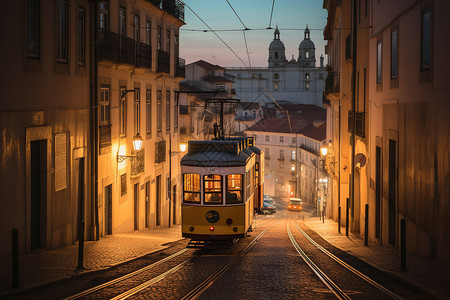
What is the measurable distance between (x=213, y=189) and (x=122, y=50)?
6.87 meters

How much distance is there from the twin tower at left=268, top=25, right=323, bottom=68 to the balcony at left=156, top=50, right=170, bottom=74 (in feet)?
368

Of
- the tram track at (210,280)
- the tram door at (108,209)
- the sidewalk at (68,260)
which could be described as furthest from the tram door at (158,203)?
the tram track at (210,280)

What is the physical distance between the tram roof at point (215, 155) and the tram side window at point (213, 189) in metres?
0.31

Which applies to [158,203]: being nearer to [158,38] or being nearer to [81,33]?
[158,38]

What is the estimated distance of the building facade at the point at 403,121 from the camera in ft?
35.4

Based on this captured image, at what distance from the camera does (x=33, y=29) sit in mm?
12531

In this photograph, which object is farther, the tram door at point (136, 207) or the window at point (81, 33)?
the tram door at point (136, 207)

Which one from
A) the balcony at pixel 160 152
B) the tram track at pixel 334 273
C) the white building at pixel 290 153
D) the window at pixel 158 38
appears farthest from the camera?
the white building at pixel 290 153

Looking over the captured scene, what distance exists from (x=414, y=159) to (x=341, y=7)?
658 inches

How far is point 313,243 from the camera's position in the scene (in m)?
17.2

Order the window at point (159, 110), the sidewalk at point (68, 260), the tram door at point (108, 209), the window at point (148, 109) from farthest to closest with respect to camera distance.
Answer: the window at point (159, 110)
the window at point (148, 109)
the tram door at point (108, 209)
the sidewalk at point (68, 260)

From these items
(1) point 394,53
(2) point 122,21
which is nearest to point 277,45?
(2) point 122,21

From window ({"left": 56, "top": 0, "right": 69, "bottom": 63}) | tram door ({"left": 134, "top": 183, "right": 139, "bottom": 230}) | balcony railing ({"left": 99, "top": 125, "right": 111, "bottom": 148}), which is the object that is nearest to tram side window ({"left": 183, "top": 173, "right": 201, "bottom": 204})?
balcony railing ({"left": 99, "top": 125, "right": 111, "bottom": 148})

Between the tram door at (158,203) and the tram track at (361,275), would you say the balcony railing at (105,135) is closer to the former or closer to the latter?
the tram track at (361,275)
